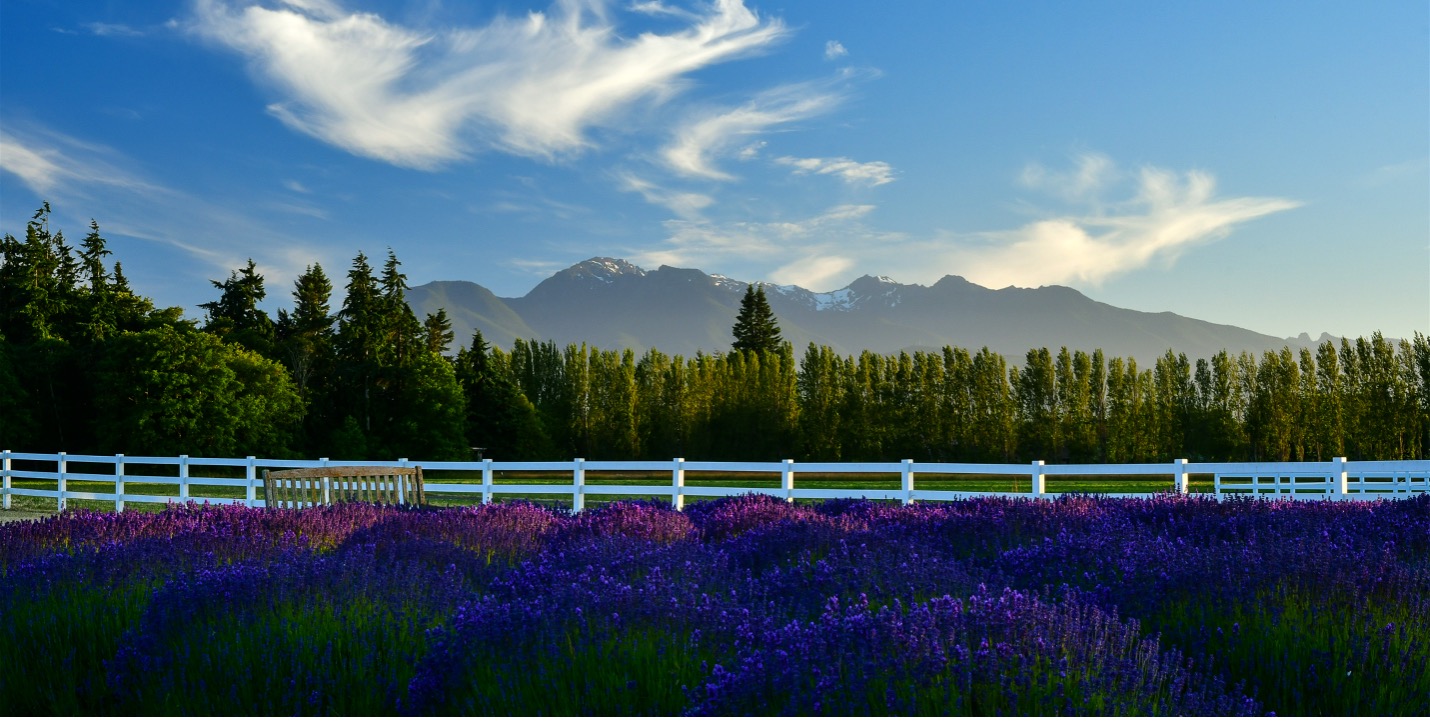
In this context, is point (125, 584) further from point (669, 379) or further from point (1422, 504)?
point (669, 379)

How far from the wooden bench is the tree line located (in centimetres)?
4518

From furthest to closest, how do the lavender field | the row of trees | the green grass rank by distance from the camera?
the row of trees
the green grass
the lavender field

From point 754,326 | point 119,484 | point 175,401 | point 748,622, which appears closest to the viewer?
point 748,622

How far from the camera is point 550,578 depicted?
545 cm

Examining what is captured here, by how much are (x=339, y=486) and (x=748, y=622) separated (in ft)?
25.5

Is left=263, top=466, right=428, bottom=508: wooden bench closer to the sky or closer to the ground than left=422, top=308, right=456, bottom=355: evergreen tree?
closer to the ground

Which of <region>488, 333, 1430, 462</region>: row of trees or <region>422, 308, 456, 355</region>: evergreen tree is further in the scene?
<region>422, 308, 456, 355</region>: evergreen tree

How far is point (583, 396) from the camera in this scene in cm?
7725

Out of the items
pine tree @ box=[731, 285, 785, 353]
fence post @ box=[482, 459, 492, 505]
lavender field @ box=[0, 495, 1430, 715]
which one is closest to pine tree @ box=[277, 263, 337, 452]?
pine tree @ box=[731, 285, 785, 353]

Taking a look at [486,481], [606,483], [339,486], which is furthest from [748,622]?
[606,483]

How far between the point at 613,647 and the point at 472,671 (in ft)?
1.89

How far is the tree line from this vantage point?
55375 millimetres

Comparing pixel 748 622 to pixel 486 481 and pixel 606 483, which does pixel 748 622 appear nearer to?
pixel 486 481

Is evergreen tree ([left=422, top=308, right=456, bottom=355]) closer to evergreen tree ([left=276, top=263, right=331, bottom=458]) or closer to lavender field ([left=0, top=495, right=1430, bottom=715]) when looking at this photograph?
evergreen tree ([left=276, top=263, right=331, bottom=458])
